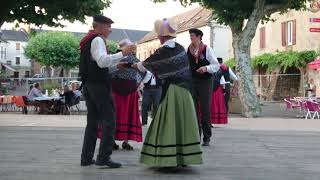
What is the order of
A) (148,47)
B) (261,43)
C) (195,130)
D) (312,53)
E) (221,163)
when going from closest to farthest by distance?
(195,130) < (221,163) < (312,53) < (261,43) < (148,47)

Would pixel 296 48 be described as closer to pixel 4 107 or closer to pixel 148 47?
pixel 4 107

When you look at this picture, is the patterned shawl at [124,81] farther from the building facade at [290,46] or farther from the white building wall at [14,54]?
the white building wall at [14,54]

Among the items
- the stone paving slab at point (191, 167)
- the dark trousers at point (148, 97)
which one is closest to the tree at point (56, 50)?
the dark trousers at point (148, 97)

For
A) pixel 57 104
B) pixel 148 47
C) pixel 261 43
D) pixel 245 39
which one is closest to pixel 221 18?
pixel 245 39

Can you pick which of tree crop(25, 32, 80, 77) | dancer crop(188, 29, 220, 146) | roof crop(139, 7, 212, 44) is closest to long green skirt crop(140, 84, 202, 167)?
dancer crop(188, 29, 220, 146)

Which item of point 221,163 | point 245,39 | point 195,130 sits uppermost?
point 245,39

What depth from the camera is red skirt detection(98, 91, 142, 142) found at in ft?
29.0

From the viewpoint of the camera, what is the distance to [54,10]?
23.2 meters

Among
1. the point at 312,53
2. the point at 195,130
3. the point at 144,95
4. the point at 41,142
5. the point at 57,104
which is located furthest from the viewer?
the point at 312,53

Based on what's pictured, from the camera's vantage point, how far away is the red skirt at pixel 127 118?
8.83 metres

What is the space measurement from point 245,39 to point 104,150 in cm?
1490

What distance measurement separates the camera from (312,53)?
121 ft

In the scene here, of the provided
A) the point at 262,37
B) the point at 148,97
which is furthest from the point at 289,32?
the point at 148,97

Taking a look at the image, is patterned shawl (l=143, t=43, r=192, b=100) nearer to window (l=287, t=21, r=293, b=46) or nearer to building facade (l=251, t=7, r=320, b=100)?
building facade (l=251, t=7, r=320, b=100)
